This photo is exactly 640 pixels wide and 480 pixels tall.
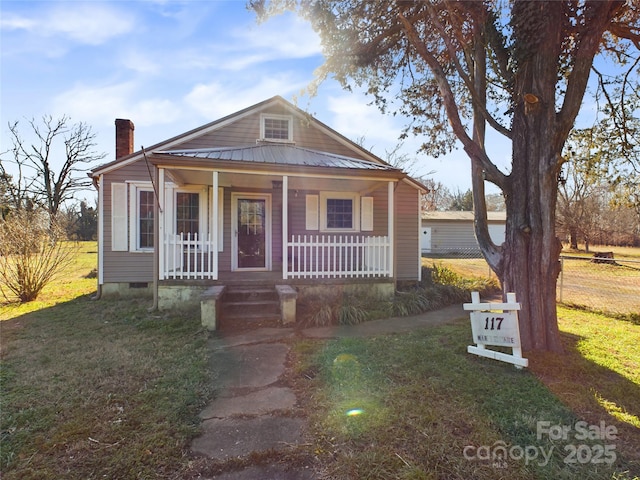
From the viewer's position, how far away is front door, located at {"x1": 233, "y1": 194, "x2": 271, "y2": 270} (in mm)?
9117

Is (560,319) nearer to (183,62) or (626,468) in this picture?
(626,468)

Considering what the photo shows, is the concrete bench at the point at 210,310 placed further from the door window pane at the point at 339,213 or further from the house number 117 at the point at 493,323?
the door window pane at the point at 339,213

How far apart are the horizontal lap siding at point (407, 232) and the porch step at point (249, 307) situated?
4736 mm

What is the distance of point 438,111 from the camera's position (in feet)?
23.3

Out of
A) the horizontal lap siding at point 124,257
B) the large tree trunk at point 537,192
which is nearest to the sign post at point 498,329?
the large tree trunk at point 537,192

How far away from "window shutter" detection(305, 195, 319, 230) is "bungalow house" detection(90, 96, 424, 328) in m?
0.03

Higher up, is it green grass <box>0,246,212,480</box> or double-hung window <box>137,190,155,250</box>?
double-hung window <box>137,190,155,250</box>

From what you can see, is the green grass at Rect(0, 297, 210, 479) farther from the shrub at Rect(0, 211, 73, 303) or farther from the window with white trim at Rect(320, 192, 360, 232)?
the window with white trim at Rect(320, 192, 360, 232)

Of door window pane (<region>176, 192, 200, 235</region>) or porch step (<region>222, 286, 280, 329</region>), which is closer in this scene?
porch step (<region>222, 286, 280, 329</region>)

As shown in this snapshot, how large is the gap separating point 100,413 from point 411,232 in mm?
8962

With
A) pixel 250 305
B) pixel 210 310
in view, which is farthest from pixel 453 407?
pixel 250 305

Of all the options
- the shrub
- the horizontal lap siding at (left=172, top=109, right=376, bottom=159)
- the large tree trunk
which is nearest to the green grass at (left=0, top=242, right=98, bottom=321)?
the shrub

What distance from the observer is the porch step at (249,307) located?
6.13 metres

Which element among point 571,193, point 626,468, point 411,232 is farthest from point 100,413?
point 571,193
